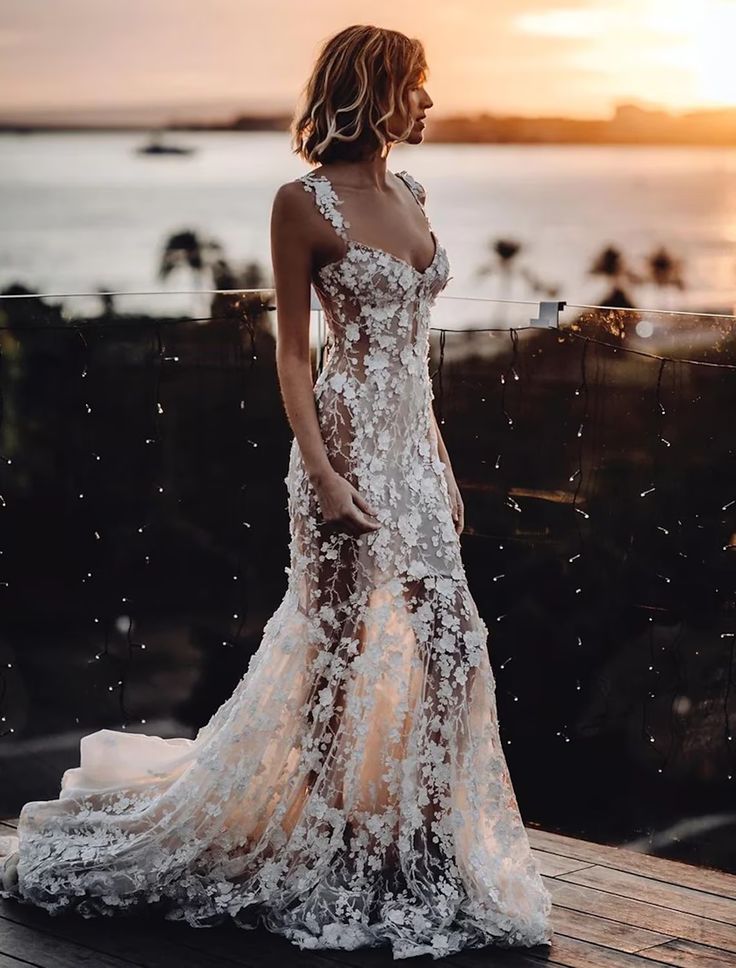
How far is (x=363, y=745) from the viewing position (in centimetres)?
243

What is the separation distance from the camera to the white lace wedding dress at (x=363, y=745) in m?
2.39

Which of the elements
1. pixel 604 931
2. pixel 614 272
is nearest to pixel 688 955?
pixel 604 931

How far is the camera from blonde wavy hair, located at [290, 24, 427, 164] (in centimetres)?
231

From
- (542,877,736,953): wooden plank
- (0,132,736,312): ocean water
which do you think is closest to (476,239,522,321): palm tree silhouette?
(0,132,736,312): ocean water

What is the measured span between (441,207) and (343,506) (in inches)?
223

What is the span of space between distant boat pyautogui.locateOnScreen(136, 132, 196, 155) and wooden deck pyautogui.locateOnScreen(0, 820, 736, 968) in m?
7.00

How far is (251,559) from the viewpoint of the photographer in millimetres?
4168

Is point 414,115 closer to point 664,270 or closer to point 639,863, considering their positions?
point 639,863

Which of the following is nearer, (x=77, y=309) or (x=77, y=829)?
(x=77, y=829)

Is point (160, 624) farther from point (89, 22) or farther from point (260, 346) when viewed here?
point (89, 22)

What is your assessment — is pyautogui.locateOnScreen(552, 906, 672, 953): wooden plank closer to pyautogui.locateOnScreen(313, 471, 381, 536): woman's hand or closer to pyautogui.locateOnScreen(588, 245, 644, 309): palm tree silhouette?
pyautogui.locateOnScreen(313, 471, 381, 536): woman's hand

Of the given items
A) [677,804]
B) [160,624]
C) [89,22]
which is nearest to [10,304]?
[160,624]

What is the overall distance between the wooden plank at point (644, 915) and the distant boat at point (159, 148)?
7.00 m

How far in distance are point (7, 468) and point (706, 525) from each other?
1884mm
